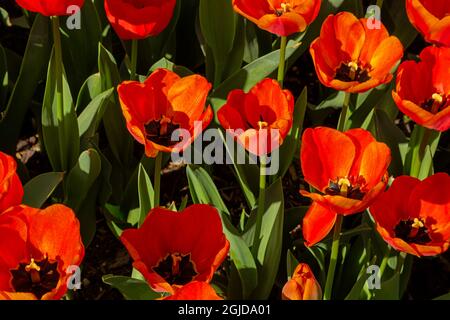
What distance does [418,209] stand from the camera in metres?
1.60

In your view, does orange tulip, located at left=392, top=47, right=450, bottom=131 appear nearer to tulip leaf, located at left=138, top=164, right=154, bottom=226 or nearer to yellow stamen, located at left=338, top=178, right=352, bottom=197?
yellow stamen, located at left=338, top=178, right=352, bottom=197

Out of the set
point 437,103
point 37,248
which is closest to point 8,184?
point 37,248

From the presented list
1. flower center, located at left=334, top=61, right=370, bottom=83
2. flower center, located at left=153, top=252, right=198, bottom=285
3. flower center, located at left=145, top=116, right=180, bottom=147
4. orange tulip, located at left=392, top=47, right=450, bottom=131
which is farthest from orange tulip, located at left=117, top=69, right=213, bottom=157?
orange tulip, located at left=392, top=47, right=450, bottom=131

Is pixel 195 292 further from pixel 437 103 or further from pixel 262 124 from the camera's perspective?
pixel 437 103

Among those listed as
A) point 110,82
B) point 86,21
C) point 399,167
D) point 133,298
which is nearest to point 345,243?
point 399,167

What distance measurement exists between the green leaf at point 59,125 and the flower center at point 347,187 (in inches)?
23.7

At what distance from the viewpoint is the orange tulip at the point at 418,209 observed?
→ 5.12 ft

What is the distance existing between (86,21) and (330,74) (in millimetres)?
676

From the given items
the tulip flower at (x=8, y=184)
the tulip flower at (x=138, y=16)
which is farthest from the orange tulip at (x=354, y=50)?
the tulip flower at (x=8, y=184)

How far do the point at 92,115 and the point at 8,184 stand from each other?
489 millimetres

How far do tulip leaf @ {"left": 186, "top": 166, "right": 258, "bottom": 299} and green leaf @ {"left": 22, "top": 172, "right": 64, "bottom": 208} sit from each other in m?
0.28

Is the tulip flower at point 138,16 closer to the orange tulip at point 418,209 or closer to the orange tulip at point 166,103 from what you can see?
the orange tulip at point 166,103

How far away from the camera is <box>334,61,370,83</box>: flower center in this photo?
5.76 feet

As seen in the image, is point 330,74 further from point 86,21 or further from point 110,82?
point 86,21
